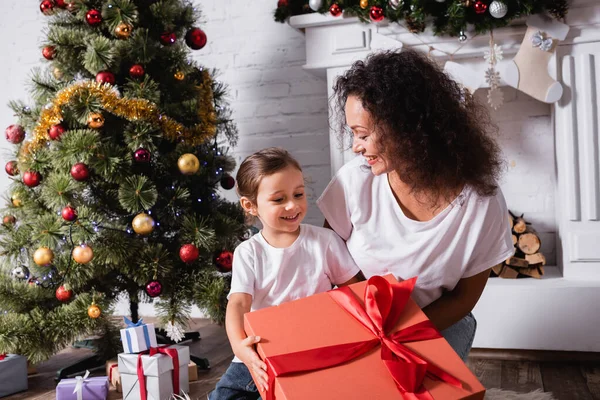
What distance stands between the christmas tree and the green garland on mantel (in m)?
0.71

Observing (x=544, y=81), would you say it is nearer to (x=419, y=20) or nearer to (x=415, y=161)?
(x=419, y=20)

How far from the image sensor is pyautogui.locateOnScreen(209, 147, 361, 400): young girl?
1.53 metres

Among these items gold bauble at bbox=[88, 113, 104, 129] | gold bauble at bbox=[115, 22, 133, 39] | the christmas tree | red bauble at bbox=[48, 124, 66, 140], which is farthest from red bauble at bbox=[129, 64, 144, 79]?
red bauble at bbox=[48, 124, 66, 140]

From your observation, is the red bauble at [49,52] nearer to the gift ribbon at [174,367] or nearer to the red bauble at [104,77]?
the red bauble at [104,77]

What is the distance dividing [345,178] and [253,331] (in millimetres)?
537

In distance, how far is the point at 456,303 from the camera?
1.55m

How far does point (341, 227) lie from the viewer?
1.64m

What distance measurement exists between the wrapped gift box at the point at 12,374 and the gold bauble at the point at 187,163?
0.89m

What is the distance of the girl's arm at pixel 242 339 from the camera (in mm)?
1220

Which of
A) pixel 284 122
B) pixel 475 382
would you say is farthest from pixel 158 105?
pixel 475 382

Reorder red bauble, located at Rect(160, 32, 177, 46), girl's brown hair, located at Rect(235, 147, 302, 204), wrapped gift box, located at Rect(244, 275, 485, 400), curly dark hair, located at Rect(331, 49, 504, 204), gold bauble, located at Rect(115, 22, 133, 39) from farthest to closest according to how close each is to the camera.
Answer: red bauble, located at Rect(160, 32, 177, 46) < gold bauble, located at Rect(115, 22, 133, 39) < girl's brown hair, located at Rect(235, 147, 302, 204) < curly dark hair, located at Rect(331, 49, 504, 204) < wrapped gift box, located at Rect(244, 275, 485, 400)

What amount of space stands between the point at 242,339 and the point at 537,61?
177 centimetres

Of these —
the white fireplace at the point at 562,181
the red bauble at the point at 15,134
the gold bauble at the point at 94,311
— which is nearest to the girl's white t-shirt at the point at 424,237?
the white fireplace at the point at 562,181

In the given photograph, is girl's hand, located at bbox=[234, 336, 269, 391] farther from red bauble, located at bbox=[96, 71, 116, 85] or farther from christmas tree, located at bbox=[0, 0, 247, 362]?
red bauble, located at bbox=[96, 71, 116, 85]
